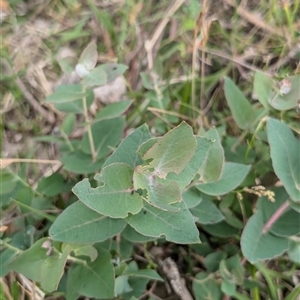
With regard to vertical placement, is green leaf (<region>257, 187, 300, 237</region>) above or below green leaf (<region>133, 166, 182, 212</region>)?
below

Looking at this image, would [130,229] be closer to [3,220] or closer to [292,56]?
[3,220]

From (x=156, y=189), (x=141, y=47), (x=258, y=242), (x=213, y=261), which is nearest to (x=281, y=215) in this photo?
(x=258, y=242)

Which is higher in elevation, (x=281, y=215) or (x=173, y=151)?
(x=173, y=151)

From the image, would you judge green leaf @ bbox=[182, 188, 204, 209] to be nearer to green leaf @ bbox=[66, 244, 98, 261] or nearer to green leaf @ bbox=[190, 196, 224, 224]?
green leaf @ bbox=[190, 196, 224, 224]

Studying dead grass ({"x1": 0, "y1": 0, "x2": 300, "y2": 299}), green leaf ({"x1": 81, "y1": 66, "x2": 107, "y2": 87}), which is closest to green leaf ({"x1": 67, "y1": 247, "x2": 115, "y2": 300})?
green leaf ({"x1": 81, "y1": 66, "x2": 107, "y2": 87})

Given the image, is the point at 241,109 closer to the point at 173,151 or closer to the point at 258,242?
the point at 258,242

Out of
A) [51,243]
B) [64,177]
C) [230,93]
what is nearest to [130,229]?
[51,243]
